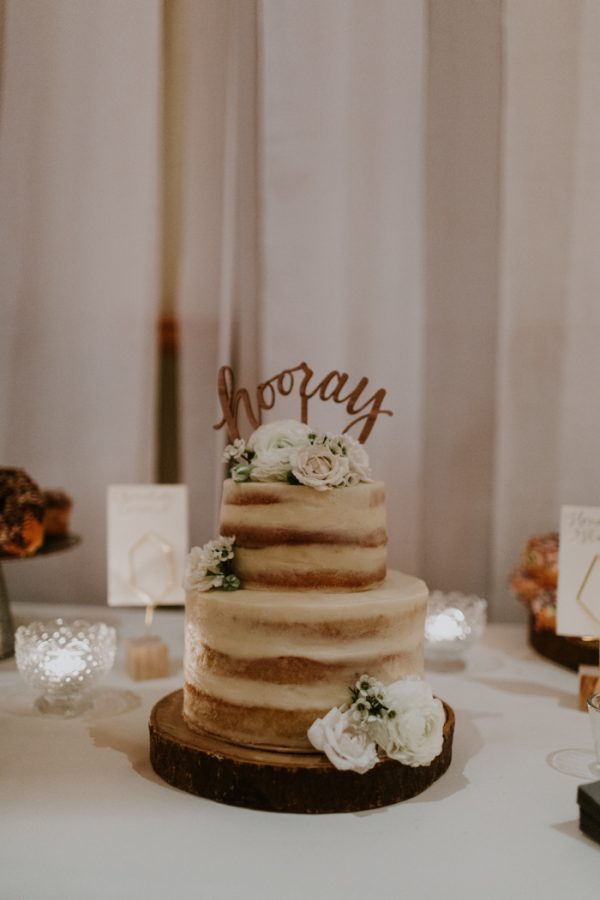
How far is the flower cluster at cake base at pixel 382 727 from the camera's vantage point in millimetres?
987

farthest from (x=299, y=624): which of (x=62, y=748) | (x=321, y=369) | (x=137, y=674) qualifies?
(x=321, y=369)

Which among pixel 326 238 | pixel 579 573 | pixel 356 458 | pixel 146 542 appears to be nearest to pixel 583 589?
pixel 579 573

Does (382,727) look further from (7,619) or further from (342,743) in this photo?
(7,619)

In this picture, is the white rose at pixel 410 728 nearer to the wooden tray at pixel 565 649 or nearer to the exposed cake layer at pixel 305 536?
the exposed cake layer at pixel 305 536

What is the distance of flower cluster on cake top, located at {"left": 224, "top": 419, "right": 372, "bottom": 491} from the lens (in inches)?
42.4

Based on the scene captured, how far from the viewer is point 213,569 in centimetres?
112

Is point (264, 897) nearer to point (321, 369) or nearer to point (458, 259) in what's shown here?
point (321, 369)

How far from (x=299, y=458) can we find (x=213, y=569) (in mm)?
205

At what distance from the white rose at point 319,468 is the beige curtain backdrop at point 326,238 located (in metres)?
0.77

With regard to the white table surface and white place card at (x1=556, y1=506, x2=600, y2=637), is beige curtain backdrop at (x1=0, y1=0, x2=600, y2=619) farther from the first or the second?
the white table surface

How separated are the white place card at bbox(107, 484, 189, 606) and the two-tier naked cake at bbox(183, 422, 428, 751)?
1.60 ft

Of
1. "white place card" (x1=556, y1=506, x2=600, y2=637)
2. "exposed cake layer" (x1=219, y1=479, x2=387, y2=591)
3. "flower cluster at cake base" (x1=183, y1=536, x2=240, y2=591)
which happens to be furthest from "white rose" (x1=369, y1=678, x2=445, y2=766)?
"white place card" (x1=556, y1=506, x2=600, y2=637)

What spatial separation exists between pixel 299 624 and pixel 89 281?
1296 millimetres

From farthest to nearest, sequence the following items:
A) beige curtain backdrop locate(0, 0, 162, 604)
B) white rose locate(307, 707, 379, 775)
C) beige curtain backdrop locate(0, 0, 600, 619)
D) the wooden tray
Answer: beige curtain backdrop locate(0, 0, 162, 604), beige curtain backdrop locate(0, 0, 600, 619), the wooden tray, white rose locate(307, 707, 379, 775)
